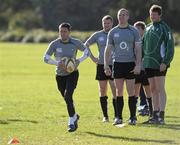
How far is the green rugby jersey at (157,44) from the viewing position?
1368 cm

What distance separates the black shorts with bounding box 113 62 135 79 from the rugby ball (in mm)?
1016

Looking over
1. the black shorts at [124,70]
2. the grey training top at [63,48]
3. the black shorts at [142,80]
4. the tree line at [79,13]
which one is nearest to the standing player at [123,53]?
the black shorts at [124,70]

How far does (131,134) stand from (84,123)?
81.0 inches

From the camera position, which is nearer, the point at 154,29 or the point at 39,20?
the point at 154,29

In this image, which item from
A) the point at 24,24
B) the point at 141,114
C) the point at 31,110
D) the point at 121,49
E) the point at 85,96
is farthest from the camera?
the point at 24,24

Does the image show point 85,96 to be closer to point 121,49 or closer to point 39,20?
point 121,49

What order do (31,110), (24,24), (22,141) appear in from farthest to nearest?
(24,24)
(31,110)
(22,141)

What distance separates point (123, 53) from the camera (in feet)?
44.3

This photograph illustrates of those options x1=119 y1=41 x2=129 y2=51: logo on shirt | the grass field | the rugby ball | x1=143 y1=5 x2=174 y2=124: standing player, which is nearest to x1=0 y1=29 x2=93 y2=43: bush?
the grass field

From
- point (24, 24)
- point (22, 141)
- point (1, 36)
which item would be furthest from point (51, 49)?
point (24, 24)

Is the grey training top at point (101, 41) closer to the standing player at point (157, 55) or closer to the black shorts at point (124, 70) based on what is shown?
the standing player at point (157, 55)

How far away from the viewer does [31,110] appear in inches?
680

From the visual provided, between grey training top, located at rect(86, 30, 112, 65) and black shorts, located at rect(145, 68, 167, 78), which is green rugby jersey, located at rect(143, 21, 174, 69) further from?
grey training top, located at rect(86, 30, 112, 65)

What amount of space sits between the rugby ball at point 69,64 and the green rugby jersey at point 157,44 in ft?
5.67
